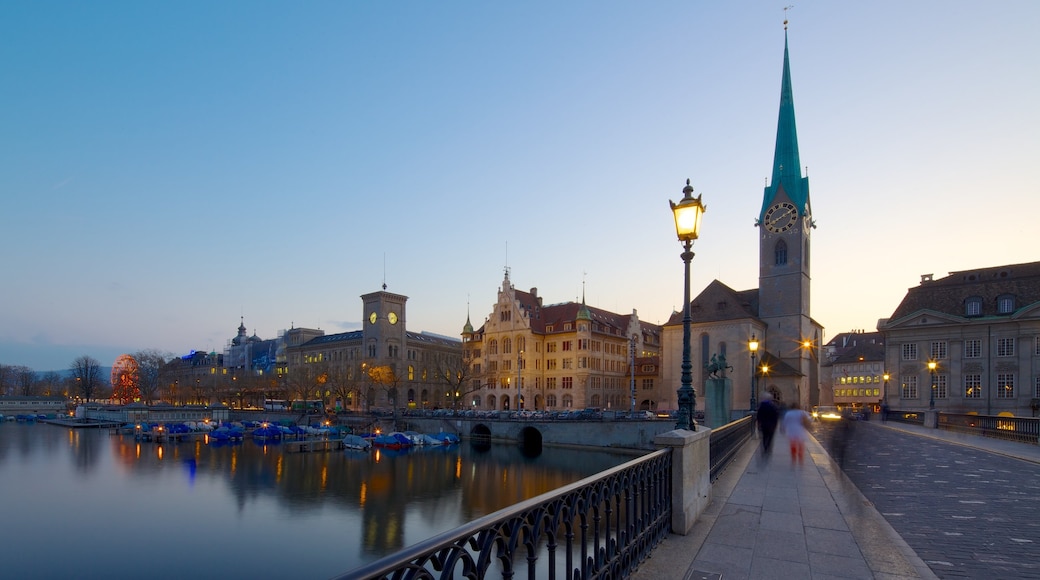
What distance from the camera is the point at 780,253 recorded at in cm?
7406

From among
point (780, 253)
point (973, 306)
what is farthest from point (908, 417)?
point (780, 253)

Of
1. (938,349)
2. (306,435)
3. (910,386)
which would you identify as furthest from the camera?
(306,435)

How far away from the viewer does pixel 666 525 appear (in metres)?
7.77

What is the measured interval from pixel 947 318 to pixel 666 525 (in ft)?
205

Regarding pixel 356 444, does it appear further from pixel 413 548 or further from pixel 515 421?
pixel 413 548

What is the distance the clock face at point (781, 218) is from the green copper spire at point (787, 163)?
76cm

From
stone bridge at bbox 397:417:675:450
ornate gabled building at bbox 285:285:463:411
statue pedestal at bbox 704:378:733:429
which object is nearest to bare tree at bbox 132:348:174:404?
ornate gabled building at bbox 285:285:463:411

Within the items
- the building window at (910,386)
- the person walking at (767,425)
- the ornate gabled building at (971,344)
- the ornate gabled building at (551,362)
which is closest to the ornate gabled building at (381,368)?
the ornate gabled building at (551,362)

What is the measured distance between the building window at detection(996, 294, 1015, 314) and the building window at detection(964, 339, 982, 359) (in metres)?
3.34

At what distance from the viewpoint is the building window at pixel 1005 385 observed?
173 ft

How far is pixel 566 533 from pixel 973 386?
6591cm

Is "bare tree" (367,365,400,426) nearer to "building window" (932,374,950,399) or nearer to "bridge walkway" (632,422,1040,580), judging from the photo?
"building window" (932,374,950,399)

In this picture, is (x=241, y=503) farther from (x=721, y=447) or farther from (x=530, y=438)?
(x=530, y=438)

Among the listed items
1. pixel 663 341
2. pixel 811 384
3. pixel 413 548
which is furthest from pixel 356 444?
pixel 413 548
